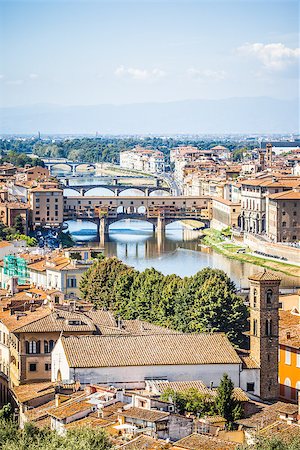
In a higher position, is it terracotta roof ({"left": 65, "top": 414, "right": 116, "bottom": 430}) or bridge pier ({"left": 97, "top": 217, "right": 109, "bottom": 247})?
terracotta roof ({"left": 65, "top": 414, "right": 116, "bottom": 430})

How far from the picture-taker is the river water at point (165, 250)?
31.1 m

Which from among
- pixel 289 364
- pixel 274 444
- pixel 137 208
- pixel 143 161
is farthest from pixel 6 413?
pixel 143 161

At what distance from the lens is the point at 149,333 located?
45.1 ft

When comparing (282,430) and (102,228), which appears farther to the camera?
(102,228)

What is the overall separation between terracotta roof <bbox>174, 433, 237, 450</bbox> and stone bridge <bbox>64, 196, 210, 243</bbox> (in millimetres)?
34422

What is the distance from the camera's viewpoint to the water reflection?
31.2 metres

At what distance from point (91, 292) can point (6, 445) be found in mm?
10839

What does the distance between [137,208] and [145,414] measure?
38080mm

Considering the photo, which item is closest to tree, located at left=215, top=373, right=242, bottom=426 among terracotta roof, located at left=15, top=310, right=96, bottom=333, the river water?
terracotta roof, located at left=15, top=310, right=96, bottom=333

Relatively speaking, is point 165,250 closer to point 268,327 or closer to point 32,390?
point 268,327

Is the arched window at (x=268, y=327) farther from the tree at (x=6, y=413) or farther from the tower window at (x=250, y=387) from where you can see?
the tree at (x=6, y=413)

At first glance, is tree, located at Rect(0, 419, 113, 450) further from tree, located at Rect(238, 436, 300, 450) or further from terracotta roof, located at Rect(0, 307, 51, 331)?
terracotta roof, located at Rect(0, 307, 51, 331)

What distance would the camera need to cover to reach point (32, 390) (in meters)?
12.6

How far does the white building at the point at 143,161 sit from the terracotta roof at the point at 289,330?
70371mm
